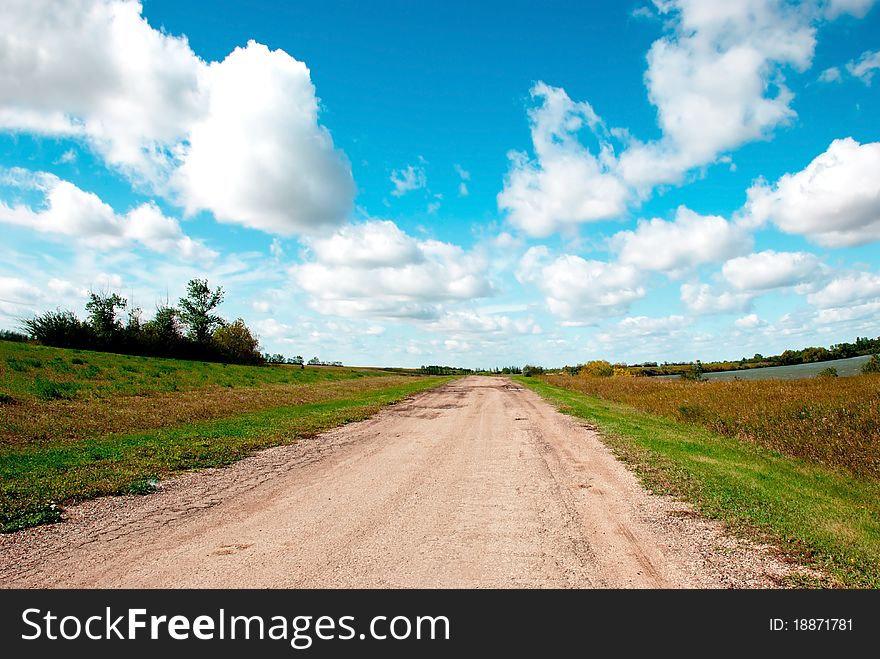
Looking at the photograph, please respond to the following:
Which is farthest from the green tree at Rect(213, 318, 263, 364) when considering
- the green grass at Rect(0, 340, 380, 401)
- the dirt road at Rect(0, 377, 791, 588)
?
the dirt road at Rect(0, 377, 791, 588)

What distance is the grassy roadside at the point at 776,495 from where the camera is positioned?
593cm

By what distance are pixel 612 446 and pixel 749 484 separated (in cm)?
468

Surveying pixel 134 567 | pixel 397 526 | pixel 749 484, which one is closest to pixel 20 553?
pixel 134 567

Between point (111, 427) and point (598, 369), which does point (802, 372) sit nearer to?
point (598, 369)

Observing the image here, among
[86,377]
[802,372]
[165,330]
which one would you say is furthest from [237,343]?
[802,372]

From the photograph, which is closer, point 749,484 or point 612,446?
point 749,484

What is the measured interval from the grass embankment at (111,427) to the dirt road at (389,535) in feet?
3.19

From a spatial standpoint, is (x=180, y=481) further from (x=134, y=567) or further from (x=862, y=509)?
(x=862, y=509)

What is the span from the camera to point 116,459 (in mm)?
11125

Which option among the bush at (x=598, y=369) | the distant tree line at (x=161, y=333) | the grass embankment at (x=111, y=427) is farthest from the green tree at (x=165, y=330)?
the bush at (x=598, y=369)

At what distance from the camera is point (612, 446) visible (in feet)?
46.4

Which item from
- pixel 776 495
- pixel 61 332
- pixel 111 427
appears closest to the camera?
pixel 776 495

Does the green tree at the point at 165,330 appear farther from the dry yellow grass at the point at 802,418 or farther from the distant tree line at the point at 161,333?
the dry yellow grass at the point at 802,418

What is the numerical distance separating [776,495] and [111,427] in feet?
65.2
